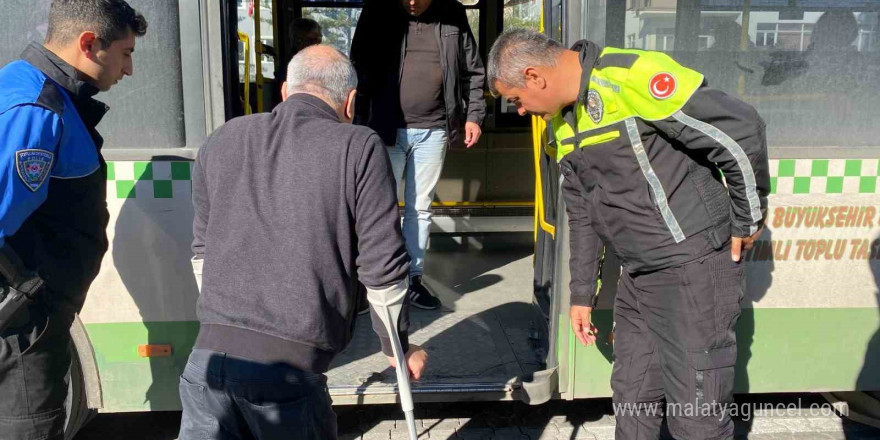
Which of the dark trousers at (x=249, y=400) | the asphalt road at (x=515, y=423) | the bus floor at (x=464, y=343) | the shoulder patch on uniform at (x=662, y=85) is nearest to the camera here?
the dark trousers at (x=249, y=400)

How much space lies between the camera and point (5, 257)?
193 cm

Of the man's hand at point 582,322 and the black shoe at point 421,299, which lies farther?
the black shoe at point 421,299

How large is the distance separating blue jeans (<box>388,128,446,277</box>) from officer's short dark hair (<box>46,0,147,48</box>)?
1.86m

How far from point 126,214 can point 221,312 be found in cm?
117

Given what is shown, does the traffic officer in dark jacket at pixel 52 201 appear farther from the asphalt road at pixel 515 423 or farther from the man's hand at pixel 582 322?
the man's hand at pixel 582 322

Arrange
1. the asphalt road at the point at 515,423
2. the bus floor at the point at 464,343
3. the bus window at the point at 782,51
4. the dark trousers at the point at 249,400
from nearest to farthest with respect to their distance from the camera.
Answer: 1. the dark trousers at the point at 249,400
2. the bus window at the point at 782,51
3. the bus floor at the point at 464,343
4. the asphalt road at the point at 515,423

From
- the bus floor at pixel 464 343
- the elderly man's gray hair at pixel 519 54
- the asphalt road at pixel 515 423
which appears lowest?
the asphalt road at pixel 515 423

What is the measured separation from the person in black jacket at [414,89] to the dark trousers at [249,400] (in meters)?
2.08

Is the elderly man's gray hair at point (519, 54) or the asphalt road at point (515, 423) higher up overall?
the elderly man's gray hair at point (519, 54)

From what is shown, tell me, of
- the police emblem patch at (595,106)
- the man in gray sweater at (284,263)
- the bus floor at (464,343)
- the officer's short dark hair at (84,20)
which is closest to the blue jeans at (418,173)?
the bus floor at (464,343)

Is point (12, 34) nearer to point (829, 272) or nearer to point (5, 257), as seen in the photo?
point (5, 257)

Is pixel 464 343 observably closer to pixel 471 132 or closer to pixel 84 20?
pixel 471 132

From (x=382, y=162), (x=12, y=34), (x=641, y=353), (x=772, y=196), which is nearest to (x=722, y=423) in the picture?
(x=641, y=353)

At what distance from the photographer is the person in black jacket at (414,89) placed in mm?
3844
